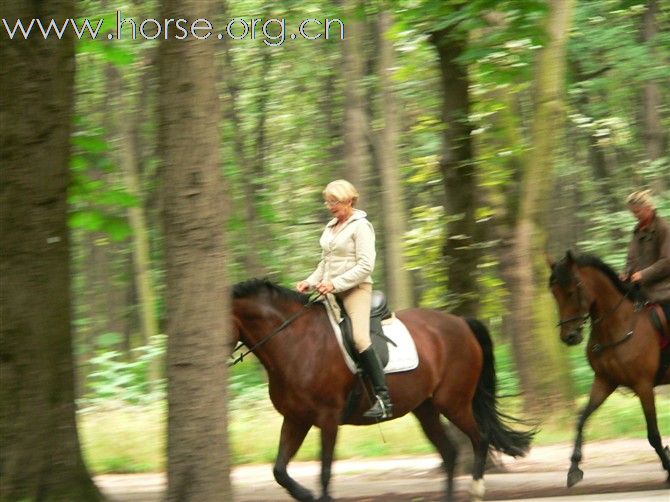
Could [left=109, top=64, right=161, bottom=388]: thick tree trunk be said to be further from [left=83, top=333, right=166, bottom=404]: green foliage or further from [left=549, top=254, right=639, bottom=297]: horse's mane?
[left=549, top=254, right=639, bottom=297]: horse's mane

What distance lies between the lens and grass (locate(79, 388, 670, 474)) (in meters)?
14.7

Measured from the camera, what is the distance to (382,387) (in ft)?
33.6

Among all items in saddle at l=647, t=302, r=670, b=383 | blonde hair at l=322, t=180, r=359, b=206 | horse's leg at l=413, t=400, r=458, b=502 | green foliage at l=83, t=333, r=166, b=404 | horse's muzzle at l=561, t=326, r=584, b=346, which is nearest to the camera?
blonde hair at l=322, t=180, r=359, b=206

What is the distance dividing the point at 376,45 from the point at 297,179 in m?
5.71

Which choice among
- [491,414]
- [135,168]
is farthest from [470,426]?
[135,168]

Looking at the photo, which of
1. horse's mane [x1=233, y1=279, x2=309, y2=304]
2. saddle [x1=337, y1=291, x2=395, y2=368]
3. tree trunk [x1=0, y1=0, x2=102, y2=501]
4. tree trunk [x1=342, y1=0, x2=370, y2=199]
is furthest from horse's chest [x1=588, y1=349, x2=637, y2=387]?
tree trunk [x1=342, y1=0, x2=370, y2=199]

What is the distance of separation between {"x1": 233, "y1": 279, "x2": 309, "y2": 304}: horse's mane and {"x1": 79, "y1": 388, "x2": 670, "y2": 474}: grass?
421cm

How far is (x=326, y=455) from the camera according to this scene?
9875 millimetres

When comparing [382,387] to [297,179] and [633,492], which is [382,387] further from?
[297,179]

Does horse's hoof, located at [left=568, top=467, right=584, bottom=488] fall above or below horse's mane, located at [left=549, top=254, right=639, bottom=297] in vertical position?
below

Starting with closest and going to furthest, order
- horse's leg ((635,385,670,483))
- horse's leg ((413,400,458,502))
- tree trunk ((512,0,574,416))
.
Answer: horse's leg ((413,400,458,502))
horse's leg ((635,385,670,483))
tree trunk ((512,0,574,416))

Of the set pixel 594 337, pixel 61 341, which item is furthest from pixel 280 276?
pixel 61 341

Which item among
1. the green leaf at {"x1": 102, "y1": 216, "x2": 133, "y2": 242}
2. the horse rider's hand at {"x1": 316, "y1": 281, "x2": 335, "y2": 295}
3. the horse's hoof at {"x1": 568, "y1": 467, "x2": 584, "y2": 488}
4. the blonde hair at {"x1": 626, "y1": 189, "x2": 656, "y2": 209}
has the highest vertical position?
the green leaf at {"x1": 102, "y1": 216, "x2": 133, "y2": 242}

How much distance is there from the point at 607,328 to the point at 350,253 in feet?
10.8
